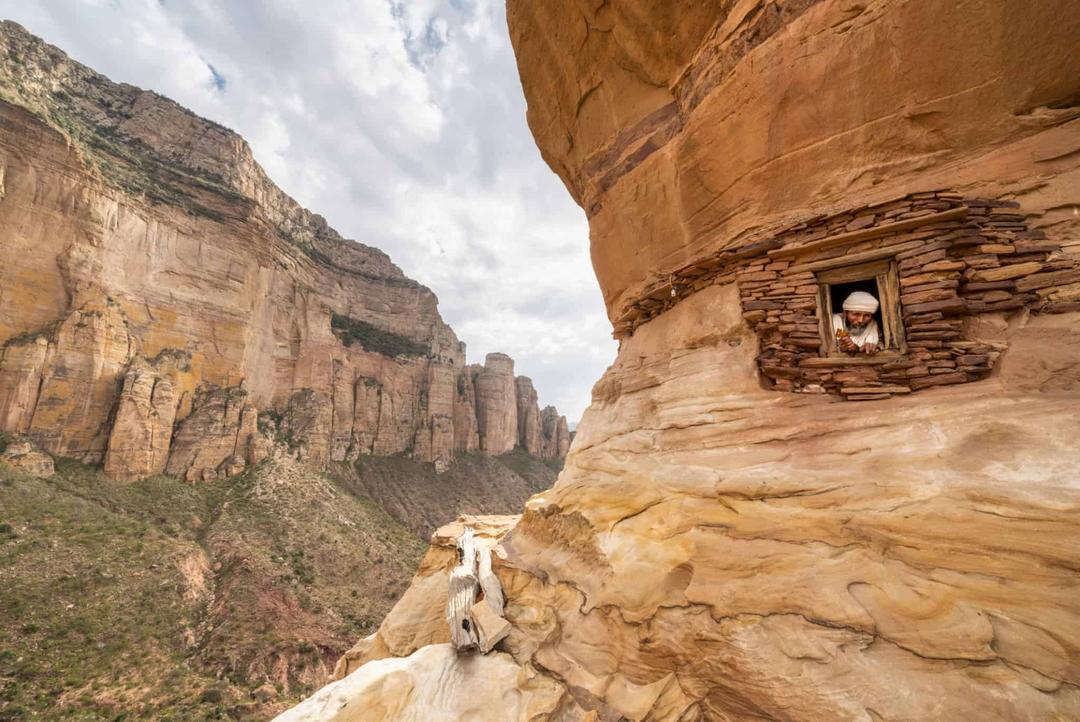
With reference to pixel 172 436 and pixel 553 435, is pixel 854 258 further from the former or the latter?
pixel 553 435

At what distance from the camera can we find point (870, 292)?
4844 mm

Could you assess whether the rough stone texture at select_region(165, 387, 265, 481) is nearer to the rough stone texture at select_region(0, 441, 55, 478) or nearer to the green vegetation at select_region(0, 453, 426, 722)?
the green vegetation at select_region(0, 453, 426, 722)

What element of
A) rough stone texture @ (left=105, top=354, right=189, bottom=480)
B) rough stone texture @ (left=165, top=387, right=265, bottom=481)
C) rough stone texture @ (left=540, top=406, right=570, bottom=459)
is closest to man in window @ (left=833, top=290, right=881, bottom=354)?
rough stone texture @ (left=105, top=354, right=189, bottom=480)

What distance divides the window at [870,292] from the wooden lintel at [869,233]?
12.3 inches

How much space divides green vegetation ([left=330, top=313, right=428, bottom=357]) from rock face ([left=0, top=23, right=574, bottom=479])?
1.43 ft

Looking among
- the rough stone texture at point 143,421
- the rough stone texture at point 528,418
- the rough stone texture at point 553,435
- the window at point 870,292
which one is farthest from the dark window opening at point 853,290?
the rough stone texture at point 553,435

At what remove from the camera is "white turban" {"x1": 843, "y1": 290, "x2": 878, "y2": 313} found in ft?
14.4

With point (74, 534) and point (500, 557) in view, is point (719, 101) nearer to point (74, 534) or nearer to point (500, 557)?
point (500, 557)

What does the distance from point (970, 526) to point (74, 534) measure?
33.2 metres

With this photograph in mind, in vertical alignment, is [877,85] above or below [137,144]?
below

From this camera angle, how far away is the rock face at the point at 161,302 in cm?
2853

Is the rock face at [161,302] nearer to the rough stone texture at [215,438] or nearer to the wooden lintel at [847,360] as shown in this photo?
the rough stone texture at [215,438]

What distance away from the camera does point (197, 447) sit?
112ft

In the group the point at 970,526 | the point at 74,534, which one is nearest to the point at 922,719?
the point at 970,526
